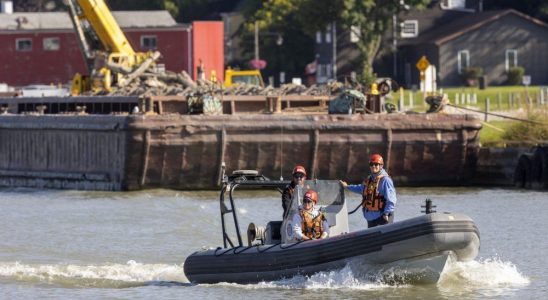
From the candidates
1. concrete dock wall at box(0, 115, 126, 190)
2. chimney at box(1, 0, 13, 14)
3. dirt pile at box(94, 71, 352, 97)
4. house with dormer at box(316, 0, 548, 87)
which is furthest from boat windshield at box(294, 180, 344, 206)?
chimney at box(1, 0, 13, 14)

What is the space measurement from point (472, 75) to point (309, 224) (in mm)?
57517

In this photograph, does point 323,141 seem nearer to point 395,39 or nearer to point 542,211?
point 542,211

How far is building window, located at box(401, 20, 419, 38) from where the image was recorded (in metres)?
84.1

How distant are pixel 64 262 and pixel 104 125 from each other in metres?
12.1

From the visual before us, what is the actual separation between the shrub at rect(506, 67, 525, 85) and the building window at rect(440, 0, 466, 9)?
28.8 feet

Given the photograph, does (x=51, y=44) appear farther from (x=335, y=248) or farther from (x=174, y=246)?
(x=335, y=248)

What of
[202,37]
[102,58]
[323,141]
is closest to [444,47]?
[202,37]

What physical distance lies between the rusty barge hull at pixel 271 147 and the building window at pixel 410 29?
154ft

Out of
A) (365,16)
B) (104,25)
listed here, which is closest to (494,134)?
(104,25)

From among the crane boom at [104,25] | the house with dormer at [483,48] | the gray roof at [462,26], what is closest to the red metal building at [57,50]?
the house with dormer at [483,48]

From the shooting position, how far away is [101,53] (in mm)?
50000

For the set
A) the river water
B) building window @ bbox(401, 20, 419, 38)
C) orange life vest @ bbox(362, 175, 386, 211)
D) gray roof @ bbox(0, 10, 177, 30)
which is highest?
gray roof @ bbox(0, 10, 177, 30)

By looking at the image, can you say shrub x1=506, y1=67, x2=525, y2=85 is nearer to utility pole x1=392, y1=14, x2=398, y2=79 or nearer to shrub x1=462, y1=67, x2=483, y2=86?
shrub x1=462, y1=67, x2=483, y2=86

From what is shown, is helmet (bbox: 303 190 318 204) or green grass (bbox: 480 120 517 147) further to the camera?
green grass (bbox: 480 120 517 147)
